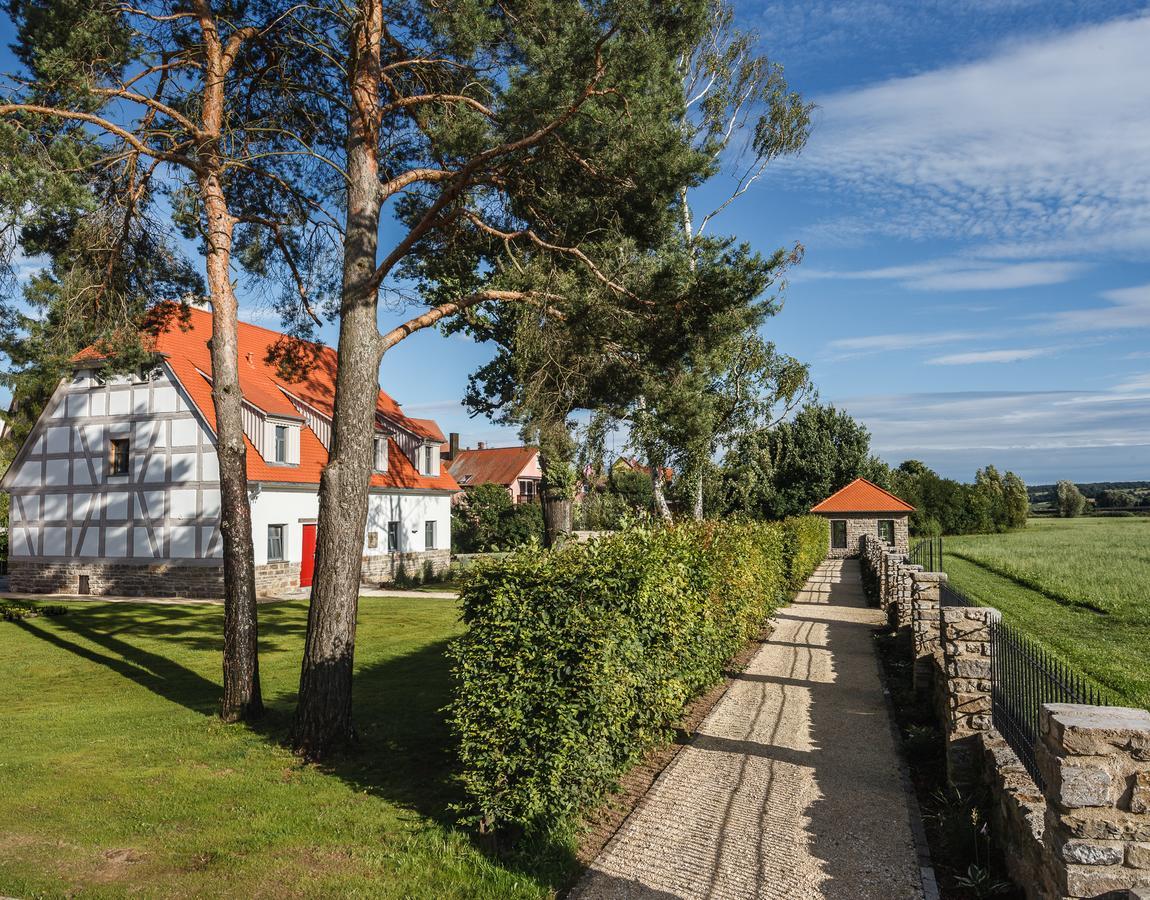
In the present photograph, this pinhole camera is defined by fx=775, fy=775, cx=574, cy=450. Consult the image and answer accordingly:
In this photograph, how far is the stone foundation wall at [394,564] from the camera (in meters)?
26.7

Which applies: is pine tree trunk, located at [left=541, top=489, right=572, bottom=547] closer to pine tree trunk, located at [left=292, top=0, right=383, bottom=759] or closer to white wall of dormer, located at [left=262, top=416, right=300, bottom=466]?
white wall of dormer, located at [left=262, top=416, right=300, bottom=466]

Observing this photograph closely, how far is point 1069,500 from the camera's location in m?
94.6

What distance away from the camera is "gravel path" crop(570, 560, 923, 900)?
5148 mm

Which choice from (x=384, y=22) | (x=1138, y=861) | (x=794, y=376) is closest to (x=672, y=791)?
(x=1138, y=861)

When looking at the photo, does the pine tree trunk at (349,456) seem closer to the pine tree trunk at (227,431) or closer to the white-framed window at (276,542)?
the pine tree trunk at (227,431)

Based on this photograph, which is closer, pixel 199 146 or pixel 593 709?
pixel 593 709

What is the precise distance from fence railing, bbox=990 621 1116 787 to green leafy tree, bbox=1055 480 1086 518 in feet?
341

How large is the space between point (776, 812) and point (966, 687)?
207cm

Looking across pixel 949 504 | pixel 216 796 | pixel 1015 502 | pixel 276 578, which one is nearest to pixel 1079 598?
pixel 216 796

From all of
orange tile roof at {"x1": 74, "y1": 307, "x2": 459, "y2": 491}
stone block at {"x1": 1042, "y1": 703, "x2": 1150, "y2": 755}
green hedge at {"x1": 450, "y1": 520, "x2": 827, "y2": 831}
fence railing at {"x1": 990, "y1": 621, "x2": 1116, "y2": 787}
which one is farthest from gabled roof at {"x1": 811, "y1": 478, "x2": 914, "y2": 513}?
stone block at {"x1": 1042, "y1": 703, "x2": 1150, "y2": 755}

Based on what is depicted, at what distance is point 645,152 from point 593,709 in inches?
258

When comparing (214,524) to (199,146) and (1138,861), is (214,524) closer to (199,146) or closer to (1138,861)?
(199,146)

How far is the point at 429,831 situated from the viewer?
586 centimetres

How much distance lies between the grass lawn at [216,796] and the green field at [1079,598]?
8.40 metres
